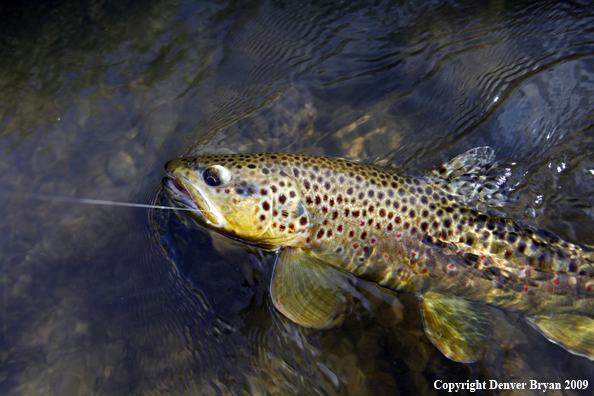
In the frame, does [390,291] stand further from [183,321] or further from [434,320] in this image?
[183,321]

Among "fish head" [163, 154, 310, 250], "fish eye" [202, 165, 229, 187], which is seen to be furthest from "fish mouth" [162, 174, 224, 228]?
"fish eye" [202, 165, 229, 187]

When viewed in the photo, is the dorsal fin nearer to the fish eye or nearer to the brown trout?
the brown trout

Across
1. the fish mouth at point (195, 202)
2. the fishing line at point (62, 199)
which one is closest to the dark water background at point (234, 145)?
the fishing line at point (62, 199)

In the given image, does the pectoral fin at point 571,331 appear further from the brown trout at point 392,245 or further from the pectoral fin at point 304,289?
the pectoral fin at point 304,289

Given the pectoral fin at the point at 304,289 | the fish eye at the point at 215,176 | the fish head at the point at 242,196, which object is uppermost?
the fish eye at the point at 215,176

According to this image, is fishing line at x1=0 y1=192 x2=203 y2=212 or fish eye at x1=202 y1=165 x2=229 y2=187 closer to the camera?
fish eye at x1=202 y1=165 x2=229 y2=187

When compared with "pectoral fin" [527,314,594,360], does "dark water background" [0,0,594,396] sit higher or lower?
higher

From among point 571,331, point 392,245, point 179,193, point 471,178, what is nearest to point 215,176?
point 179,193

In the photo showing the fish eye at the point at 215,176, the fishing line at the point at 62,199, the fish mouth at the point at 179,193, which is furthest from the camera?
the fishing line at the point at 62,199

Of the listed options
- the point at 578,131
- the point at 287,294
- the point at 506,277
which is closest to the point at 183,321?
the point at 287,294
